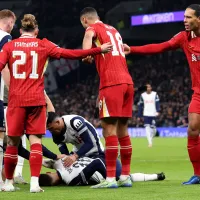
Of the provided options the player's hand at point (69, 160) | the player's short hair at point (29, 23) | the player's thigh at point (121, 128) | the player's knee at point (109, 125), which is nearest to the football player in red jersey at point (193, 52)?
the player's thigh at point (121, 128)

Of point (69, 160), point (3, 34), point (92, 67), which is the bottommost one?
point (69, 160)

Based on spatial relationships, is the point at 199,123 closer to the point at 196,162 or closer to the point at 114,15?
the point at 196,162

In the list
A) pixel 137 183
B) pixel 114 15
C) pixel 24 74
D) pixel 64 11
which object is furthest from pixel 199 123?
pixel 64 11

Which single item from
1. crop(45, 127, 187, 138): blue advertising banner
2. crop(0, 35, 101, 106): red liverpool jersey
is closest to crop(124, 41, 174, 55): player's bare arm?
crop(0, 35, 101, 106): red liverpool jersey

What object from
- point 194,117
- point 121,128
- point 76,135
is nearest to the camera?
point 121,128

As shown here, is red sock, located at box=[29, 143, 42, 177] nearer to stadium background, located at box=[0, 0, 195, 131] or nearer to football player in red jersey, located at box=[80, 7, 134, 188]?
football player in red jersey, located at box=[80, 7, 134, 188]

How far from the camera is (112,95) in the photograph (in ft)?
27.6

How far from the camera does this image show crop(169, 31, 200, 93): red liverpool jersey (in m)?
8.91

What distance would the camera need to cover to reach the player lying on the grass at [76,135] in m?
8.99

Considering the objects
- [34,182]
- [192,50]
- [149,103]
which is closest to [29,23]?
[34,182]

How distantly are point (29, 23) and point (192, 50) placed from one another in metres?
2.30

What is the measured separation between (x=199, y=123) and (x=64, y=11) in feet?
122

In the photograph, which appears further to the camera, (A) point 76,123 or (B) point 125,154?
(A) point 76,123

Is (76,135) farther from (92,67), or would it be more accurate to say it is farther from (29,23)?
(92,67)
